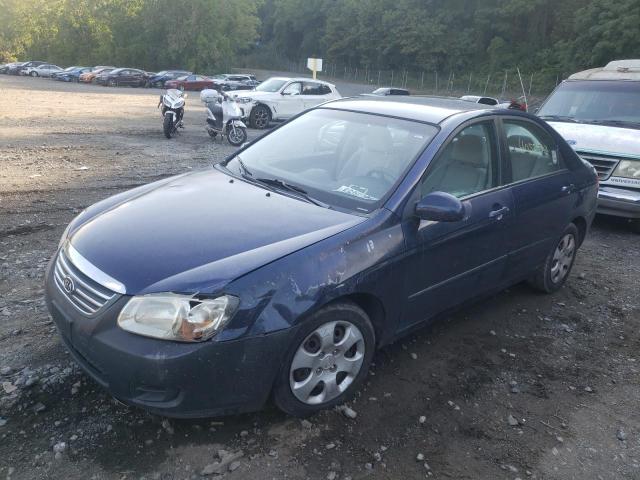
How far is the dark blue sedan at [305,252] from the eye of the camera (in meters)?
2.59

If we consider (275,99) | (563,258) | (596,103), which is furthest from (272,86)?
(563,258)

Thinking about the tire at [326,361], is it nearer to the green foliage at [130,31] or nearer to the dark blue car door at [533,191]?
the dark blue car door at [533,191]

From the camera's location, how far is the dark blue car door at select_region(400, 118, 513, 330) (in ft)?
11.2

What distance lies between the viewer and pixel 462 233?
3.64 metres

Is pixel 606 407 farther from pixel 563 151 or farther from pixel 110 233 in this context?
pixel 110 233

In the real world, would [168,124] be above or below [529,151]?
below

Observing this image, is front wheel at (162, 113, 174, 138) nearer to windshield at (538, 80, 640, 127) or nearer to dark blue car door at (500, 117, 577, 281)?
windshield at (538, 80, 640, 127)

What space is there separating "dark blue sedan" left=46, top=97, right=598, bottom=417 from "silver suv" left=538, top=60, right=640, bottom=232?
9.10 ft

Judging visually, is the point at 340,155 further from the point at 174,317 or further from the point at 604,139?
the point at 604,139

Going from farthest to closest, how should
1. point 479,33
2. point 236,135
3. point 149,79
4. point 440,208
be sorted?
point 479,33, point 149,79, point 236,135, point 440,208

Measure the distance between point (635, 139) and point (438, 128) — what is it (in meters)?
4.45

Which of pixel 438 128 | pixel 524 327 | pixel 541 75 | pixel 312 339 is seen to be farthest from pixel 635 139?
pixel 541 75

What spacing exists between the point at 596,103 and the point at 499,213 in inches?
199

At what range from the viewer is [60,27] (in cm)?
6625
